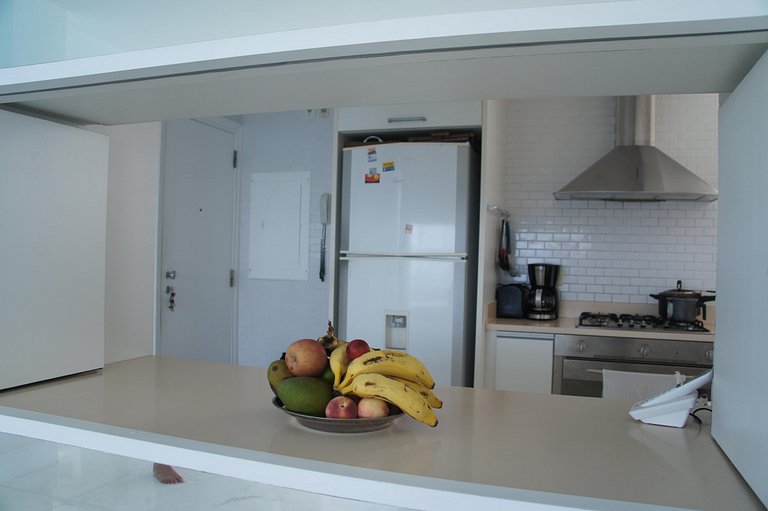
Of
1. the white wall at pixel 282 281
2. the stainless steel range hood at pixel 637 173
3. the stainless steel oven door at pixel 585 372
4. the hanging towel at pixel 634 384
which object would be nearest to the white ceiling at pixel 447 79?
the hanging towel at pixel 634 384

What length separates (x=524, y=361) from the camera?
3383mm

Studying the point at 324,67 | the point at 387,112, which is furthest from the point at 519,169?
the point at 324,67

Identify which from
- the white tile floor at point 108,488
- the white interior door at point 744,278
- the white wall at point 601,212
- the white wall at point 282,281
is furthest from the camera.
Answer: the white wall at point 282,281

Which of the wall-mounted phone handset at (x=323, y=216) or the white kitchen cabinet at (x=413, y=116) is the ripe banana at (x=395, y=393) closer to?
the white kitchen cabinet at (x=413, y=116)

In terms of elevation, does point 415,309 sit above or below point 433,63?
below

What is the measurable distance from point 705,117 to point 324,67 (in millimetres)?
3650

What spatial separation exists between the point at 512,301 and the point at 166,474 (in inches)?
117

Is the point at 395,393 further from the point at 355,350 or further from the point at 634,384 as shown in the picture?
the point at 634,384

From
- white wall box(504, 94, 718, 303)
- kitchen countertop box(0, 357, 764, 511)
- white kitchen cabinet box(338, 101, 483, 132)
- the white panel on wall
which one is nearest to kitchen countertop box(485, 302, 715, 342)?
white wall box(504, 94, 718, 303)

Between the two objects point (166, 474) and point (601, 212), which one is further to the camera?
point (601, 212)

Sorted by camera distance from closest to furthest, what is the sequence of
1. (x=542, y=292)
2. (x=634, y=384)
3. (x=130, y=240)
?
1. (x=130, y=240)
2. (x=634, y=384)
3. (x=542, y=292)

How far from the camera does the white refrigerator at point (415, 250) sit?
3.31 meters

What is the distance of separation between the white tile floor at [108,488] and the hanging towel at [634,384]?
201cm

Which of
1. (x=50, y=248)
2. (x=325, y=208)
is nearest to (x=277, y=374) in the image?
(x=50, y=248)
